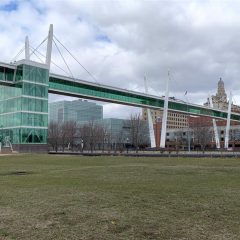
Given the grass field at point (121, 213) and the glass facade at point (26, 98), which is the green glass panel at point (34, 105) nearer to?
the glass facade at point (26, 98)

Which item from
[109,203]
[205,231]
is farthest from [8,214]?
[205,231]

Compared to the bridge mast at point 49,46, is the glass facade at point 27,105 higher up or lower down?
lower down

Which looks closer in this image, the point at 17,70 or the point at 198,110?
the point at 17,70

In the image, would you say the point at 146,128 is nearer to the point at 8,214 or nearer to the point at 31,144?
the point at 31,144

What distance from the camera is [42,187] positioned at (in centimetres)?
1495

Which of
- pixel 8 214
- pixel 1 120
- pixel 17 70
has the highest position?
pixel 17 70

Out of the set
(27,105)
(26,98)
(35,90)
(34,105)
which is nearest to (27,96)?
(26,98)

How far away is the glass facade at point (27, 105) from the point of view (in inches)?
3024

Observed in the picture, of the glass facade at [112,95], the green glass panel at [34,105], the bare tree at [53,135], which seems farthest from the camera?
the bare tree at [53,135]

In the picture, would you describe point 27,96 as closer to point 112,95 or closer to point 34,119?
point 34,119

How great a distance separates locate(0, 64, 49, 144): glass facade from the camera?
7681 centimetres

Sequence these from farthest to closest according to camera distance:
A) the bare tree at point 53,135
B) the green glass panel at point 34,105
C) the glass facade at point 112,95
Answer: the bare tree at point 53,135 → the glass facade at point 112,95 → the green glass panel at point 34,105

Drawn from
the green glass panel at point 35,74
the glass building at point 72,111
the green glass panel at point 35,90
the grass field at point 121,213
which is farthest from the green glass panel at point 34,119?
the glass building at point 72,111

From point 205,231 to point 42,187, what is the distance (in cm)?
871
